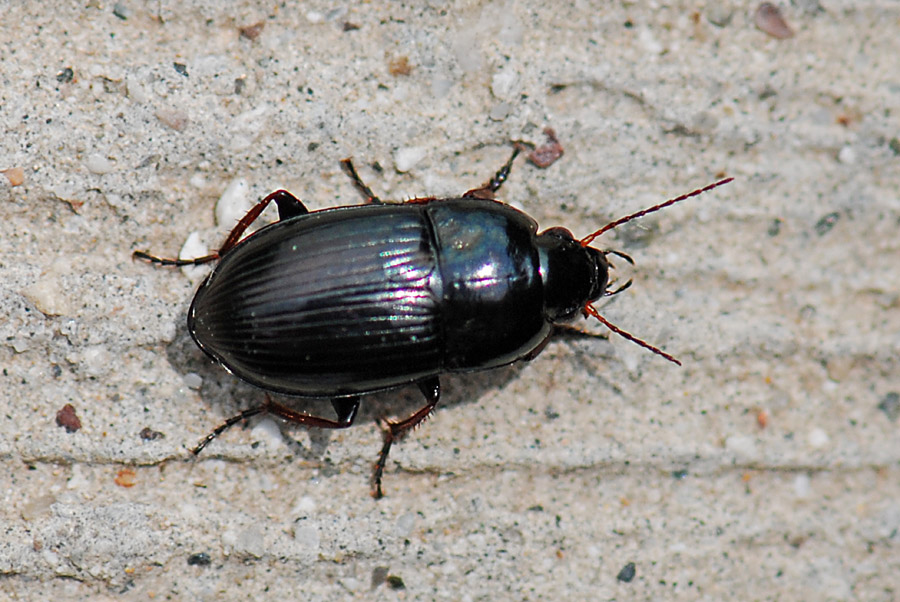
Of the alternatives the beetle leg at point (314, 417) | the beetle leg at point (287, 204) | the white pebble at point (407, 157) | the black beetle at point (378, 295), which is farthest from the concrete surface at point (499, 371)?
the black beetle at point (378, 295)

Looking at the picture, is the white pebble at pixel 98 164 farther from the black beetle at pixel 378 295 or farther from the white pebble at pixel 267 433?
the white pebble at pixel 267 433

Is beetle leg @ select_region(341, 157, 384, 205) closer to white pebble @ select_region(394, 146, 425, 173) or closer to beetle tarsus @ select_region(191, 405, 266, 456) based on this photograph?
white pebble @ select_region(394, 146, 425, 173)

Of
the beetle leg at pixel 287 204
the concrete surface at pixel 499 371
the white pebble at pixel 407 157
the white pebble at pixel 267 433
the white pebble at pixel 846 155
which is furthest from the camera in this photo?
the white pebble at pixel 846 155


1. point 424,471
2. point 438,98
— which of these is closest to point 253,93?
point 438,98

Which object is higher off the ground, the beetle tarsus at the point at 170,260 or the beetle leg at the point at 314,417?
the beetle tarsus at the point at 170,260

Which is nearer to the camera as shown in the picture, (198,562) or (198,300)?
(198,300)

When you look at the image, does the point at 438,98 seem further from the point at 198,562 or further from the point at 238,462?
the point at 198,562

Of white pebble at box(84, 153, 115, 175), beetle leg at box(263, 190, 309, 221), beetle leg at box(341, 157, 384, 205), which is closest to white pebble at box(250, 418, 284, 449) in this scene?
beetle leg at box(263, 190, 309, 221)
